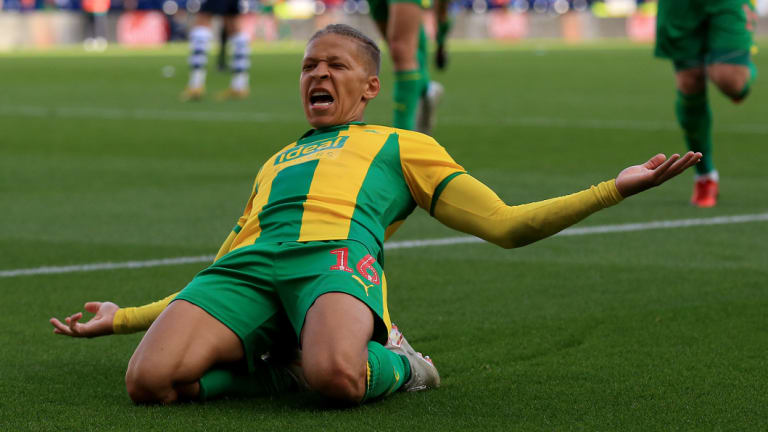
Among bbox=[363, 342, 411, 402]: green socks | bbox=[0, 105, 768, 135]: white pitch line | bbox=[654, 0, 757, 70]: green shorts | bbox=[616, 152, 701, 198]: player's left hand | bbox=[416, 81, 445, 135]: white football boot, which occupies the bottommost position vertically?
bbox=[0, 105, 768, 135]: white pitch line

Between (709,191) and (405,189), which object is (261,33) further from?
(405,189)

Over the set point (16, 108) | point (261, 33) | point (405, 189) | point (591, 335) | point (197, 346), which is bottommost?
point (261, 33)

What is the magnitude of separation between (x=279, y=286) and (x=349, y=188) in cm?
37

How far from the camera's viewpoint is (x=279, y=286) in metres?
3.55

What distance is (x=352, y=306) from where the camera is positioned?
11.3ft

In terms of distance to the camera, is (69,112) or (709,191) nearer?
(709,191)

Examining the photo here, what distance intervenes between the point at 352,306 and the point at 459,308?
4.30 ft

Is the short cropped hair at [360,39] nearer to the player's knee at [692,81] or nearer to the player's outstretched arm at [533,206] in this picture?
the player's outstretched arm at [533,206]

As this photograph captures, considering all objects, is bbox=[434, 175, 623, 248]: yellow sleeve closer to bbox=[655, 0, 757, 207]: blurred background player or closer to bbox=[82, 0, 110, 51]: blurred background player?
bbox=[655, 0, 757, 207]: blurred background player

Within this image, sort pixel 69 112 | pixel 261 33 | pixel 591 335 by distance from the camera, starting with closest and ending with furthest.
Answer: pixel 591 335 → pixel 69 112 → pixel 261 33

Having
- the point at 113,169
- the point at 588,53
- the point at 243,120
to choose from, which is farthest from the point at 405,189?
the point at 588,53

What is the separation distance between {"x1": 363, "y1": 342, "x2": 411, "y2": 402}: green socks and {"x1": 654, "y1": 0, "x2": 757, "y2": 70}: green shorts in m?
4.00

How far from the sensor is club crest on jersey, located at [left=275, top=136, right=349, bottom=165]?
12.8 feet

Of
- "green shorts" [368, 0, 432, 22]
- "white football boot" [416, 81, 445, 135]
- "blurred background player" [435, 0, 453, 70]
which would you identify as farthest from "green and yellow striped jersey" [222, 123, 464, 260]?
"blurred background player" [435, 0, 453, 70]
